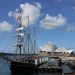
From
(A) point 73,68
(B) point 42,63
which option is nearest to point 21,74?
(B) point 42,63

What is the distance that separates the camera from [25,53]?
11419 cm

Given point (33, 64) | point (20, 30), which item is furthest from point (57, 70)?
point (20, 30)

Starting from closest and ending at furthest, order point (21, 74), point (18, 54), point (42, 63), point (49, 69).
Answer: point (21, 74) → point (49, 69) → point (42, 63) → point (18, 54)

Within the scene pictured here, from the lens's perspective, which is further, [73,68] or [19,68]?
[73,68]

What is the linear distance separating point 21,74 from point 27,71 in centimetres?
780

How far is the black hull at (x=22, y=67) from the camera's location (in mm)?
84000

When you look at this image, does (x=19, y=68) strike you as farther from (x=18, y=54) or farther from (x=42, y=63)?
(x=18, y=54)

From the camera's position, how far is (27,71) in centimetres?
8469

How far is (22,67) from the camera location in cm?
8550

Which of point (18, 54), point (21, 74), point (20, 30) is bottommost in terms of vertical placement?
point (21, 74)

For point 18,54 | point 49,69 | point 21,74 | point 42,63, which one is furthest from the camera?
point 18,54

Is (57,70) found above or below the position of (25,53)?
below

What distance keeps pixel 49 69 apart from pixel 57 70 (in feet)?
8.26

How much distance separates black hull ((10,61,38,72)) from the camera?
84000mm
